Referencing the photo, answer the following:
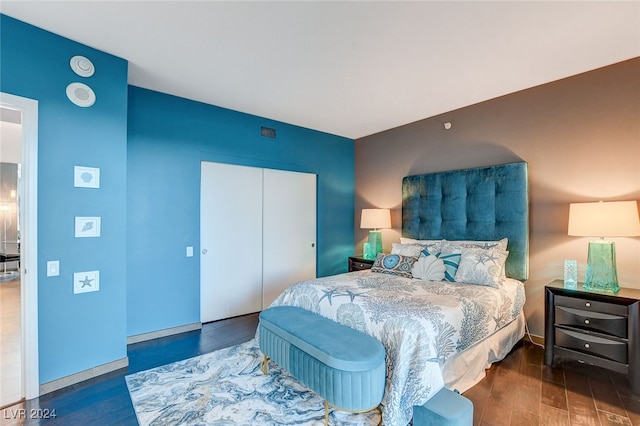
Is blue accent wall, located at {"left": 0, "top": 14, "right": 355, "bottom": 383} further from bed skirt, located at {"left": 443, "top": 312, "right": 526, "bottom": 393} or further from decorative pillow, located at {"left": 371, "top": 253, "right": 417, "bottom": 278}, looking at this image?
bed skirt, located at {"left": 443, "top": 312, "right": 526, "bottom": 393}

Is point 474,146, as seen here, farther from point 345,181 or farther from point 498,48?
point 345,181

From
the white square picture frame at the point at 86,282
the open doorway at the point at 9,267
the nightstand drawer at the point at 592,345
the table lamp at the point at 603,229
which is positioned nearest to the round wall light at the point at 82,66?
the open doorway at the point at 9,267

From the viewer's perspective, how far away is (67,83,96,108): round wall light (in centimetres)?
237

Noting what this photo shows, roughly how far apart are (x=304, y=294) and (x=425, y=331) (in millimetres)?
1164

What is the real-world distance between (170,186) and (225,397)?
2.37m

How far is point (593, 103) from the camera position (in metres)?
2.84

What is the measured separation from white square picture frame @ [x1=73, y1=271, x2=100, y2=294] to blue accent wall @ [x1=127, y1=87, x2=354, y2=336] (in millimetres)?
686

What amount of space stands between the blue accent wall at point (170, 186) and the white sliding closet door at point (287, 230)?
0.35m

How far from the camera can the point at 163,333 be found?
3.37 m

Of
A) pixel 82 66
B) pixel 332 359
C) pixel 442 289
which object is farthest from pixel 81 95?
pixel 442 289

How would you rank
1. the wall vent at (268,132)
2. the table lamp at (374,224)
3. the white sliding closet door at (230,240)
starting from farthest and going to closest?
the table lamp at (374,224) < the wall vent at (268,132) < the white sliding closet door at (230,240)

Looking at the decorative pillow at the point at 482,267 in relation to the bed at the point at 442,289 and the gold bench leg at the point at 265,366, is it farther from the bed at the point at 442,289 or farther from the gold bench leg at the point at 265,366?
the gold bench leg at the point at 265,366

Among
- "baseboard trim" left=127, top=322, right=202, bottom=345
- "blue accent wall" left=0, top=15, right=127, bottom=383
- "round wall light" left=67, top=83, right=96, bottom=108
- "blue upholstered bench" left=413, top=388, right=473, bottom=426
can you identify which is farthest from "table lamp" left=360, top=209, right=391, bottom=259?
"round wall light" left=67, top=83, right=96, bottom=108

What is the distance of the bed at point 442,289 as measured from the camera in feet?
6.12
